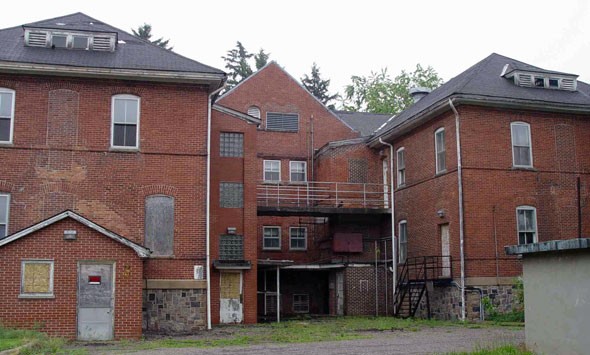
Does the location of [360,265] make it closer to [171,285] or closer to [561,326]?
[171,285]

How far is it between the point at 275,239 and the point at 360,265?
5685 millimetres

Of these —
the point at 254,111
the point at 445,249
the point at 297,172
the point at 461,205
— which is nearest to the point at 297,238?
the point at 297,172

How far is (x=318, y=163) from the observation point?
3512 cm

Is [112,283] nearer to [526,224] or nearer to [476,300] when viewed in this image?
[476,300]

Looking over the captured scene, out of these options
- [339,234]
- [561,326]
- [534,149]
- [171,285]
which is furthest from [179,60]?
[561,326]

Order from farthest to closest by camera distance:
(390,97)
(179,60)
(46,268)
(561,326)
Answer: (390,97), (179,60), (46,268), (561,326)

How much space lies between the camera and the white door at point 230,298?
25.7 meters

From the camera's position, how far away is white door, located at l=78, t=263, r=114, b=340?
19781 millimetres

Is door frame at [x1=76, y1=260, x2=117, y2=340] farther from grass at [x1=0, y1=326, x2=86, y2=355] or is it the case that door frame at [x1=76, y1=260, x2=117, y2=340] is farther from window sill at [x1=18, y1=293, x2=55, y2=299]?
grass at [x1=0, y1=326, x2=86, y2=355]

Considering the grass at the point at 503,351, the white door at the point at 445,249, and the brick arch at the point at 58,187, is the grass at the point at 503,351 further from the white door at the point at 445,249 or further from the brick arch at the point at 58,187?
the brick arch at the point at 58,187

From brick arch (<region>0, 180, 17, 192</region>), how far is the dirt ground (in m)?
7.34

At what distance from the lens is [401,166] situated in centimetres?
3045

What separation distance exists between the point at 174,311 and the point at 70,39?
9679mm

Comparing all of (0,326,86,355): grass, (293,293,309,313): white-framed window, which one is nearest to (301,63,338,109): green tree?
(293,293,309,313): white-framed window
